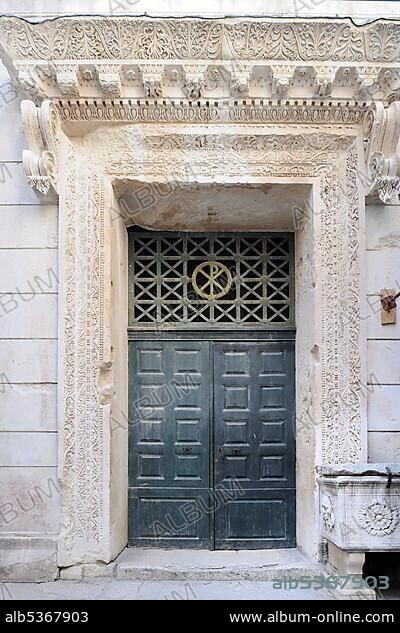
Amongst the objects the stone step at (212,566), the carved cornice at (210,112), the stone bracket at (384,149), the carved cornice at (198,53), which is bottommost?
the stone step at (212,566)

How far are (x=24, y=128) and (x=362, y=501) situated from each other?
3.73m

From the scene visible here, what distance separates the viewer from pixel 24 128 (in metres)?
4.32

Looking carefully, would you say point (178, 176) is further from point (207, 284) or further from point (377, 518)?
point (377, 518)

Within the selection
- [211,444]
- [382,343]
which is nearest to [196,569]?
[211,444]

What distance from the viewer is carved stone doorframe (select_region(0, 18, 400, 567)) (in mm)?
4266

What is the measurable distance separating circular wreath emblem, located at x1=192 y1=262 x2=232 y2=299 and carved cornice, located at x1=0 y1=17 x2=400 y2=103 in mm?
1587

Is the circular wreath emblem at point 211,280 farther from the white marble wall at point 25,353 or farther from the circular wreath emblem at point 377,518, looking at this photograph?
the circular wreath emblem at point 377,518

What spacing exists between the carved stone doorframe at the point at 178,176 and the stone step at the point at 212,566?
16 cm

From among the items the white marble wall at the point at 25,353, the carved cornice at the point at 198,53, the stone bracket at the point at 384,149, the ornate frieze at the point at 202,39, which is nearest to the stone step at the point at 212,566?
the white marble wall at the point at 25,353

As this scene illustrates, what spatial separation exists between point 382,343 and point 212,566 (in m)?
2.29

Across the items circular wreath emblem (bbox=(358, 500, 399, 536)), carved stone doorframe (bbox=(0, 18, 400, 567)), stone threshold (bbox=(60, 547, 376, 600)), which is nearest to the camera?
circular wreath emblem (bbox=(358, 500, 399, 536))

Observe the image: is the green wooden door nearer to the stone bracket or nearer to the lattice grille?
the lattice grille

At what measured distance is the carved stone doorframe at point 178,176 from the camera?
4266 mm

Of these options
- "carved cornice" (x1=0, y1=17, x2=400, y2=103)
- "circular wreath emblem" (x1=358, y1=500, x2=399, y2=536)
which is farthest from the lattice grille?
"circular wreath emblem" (x1=358, y1=500, x2=399, y2=536)
